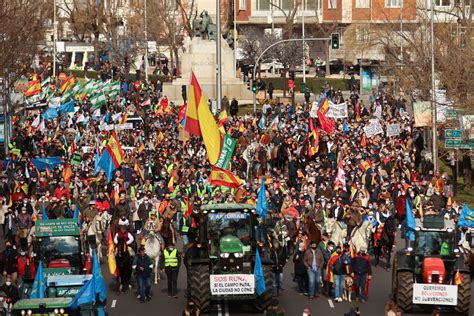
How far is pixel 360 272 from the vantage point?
3092cm

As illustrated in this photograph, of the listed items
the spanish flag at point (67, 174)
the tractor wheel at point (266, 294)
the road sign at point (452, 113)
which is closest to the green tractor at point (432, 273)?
the tractor wheel at point (266, 294)

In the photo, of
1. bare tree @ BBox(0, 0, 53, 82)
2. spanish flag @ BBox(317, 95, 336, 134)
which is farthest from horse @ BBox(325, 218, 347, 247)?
bare tree @ BBox(0, 0, 53, 82)

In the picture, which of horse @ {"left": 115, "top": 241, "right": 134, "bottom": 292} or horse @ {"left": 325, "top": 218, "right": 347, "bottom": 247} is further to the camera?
horse @ {"left": 325, "top": 218, "right": 347, "bottom": 247}

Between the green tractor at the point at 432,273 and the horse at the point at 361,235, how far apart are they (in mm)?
4523

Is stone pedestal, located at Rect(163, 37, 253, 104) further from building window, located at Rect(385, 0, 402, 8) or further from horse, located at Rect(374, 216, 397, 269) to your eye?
horse, located at Rect(374, 216, 397, 269)

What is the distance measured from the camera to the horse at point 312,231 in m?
34.1

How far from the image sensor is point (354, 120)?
62.7 m

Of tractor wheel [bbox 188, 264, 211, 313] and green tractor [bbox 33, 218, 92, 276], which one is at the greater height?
green tractor [bbox 33, 218, 92, 276]

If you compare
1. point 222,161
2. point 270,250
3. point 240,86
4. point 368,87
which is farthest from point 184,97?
point 270,250

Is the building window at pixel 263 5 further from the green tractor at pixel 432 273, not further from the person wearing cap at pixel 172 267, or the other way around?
the green tractor at pixel 432 273

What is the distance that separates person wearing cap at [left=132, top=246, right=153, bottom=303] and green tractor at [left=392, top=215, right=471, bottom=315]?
493cm

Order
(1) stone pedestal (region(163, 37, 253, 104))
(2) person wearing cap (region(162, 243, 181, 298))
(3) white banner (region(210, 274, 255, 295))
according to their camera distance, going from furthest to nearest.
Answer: (1) stone pedestal (region(163, 37, 253, 104)) < (2) person wearing cap (region(162, 243, 181, 298)) < (3) white banner (region(210, 274, 255, 295))

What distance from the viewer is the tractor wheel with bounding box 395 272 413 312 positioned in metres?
29.2

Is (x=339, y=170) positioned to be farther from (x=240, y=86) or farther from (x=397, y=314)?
(x=240, y=86)
